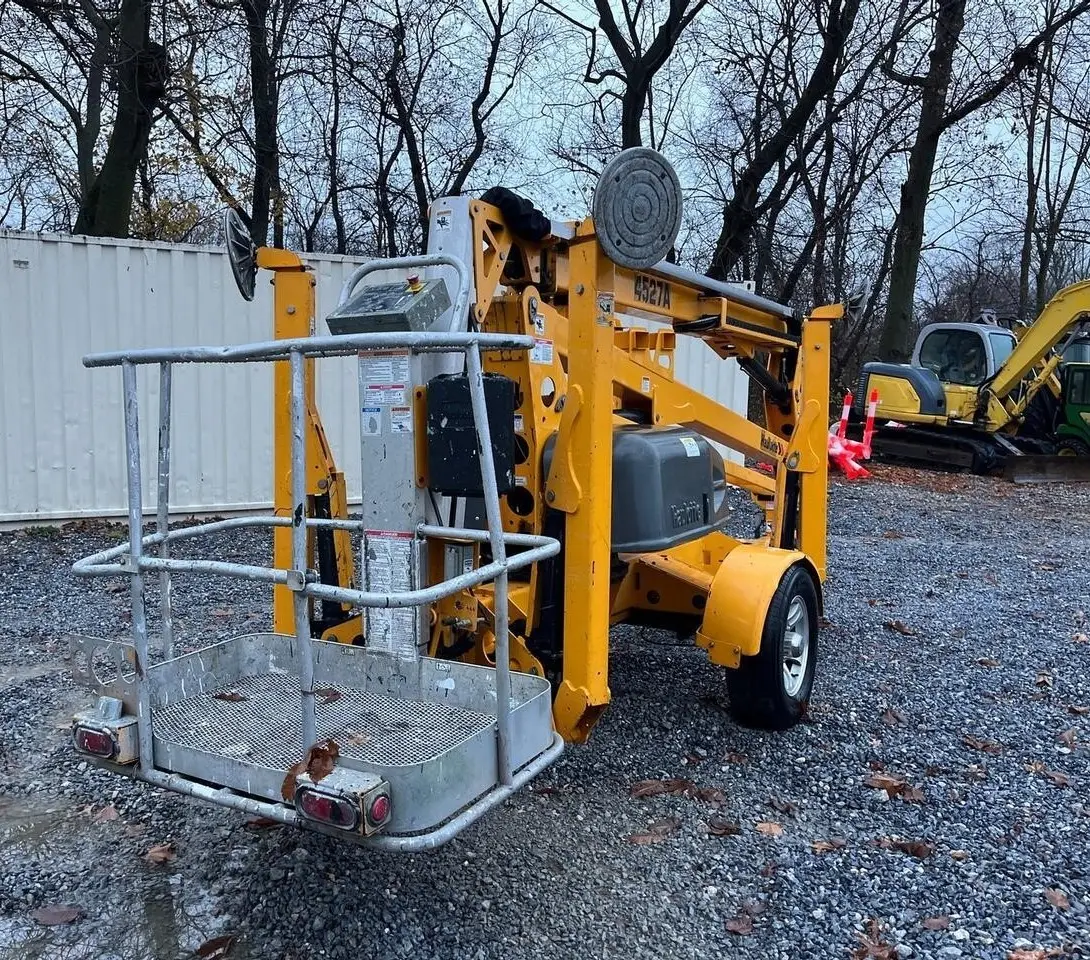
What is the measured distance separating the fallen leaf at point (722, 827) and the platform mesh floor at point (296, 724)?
1187 mm

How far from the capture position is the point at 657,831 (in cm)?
379

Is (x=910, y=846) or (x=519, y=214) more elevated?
(x=519, y=214)

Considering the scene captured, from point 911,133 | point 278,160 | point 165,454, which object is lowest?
point 165,454

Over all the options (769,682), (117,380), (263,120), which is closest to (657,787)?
(769,682)

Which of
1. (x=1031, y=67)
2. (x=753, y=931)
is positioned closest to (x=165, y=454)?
(x=753, y=931)

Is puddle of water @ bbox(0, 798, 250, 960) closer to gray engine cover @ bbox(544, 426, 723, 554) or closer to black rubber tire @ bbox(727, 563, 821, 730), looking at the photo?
gray engine cover @ bbox(544, 426, 723, 554)

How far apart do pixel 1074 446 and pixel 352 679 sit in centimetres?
1564

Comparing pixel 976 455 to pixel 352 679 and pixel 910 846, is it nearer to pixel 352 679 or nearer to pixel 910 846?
pixel 910 846

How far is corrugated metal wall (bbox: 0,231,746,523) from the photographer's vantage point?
28.8ft

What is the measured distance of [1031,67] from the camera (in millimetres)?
19172

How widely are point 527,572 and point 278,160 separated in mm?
13805

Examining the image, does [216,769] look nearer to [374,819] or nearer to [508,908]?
[374,819]

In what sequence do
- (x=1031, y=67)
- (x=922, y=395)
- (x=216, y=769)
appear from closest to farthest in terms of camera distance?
(x=216, y=769) → (x=922, y=395) → (x=1031, y=67)

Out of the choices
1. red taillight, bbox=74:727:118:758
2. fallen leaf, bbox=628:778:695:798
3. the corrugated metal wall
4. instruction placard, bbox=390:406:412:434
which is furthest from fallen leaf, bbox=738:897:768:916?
the corrugated metal wall
